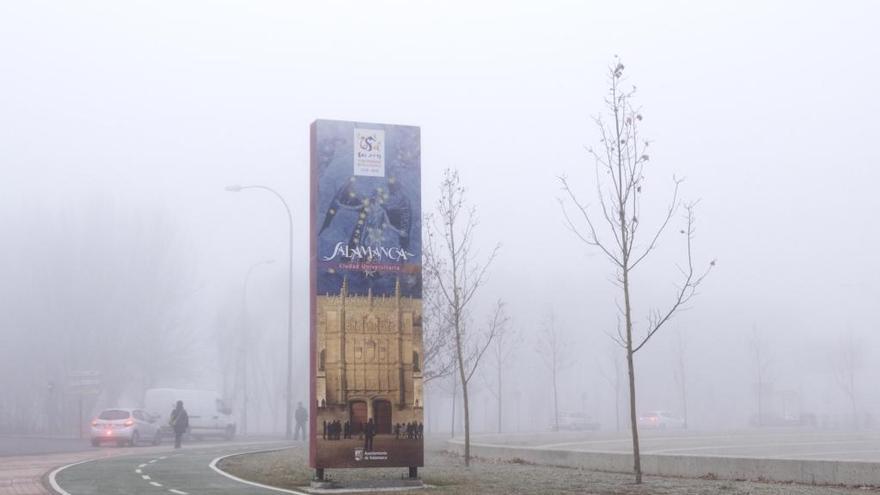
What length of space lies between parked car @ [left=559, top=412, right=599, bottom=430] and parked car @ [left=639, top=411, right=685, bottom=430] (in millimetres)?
4049

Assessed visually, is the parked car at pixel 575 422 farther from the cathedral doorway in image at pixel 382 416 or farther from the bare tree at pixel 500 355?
the cathedral doorway in image at pixel 382 416

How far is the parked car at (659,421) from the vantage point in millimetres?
72312

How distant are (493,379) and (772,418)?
22.1m

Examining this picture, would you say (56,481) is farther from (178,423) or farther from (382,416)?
(178,423)

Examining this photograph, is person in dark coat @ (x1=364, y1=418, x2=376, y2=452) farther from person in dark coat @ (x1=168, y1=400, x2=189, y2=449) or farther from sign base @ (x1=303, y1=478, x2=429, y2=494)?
person in dark coat @ (x1=168, y1=400, x2=189, y2=449)

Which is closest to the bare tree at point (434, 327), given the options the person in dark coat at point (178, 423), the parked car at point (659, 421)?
the person in dark coat at point (178, 423)

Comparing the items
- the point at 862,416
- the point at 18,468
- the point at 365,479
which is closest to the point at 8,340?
the point at 18,468

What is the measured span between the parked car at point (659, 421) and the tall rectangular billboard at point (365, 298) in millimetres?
55643

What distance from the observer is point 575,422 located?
74.4m

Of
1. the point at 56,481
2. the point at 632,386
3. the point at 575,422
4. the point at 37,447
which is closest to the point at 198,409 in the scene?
the point at 37,447

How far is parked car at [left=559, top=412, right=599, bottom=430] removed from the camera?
73.5 meters

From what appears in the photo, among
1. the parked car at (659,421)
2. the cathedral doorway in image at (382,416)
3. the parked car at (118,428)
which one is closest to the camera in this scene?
the cathedral doorway in image at (382,416)

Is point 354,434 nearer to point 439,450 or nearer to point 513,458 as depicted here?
point 513,458

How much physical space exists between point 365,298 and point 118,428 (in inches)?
1000
